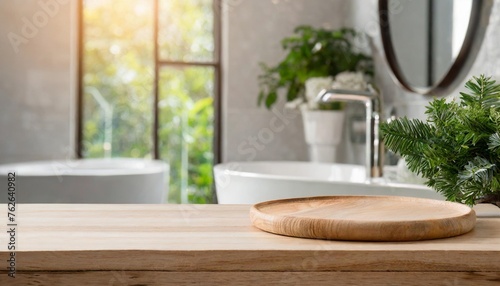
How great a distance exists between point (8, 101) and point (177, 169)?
789mm

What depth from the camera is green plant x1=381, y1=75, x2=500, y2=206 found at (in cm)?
66

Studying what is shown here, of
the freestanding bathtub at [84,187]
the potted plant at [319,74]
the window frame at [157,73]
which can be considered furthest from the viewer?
the window frame at [157,73]

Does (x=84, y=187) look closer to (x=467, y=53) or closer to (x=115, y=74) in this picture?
(x=115, y=74)

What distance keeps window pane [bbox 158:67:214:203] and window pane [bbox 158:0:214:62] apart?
0.24 ft

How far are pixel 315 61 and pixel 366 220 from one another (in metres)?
2.01

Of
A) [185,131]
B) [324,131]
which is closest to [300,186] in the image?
[324,131]

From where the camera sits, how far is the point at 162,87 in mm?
2758

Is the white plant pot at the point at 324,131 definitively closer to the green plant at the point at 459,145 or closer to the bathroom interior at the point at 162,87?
the bathroom interior at the point at 162,87

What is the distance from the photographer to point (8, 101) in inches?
99.1

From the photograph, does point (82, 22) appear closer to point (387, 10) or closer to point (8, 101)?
point (8, 101)

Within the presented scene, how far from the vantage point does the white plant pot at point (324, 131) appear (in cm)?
248

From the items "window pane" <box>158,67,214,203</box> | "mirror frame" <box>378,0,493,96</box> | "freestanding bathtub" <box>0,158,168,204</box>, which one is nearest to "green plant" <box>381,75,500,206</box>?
"mirror frame" <box>378,0,493,96</box>

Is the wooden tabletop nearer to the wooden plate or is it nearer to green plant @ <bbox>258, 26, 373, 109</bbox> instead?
the wooden plate

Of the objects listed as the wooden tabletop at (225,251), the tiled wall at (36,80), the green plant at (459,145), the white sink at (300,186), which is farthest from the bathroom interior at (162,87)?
the wooden tabletop at (225,251)
